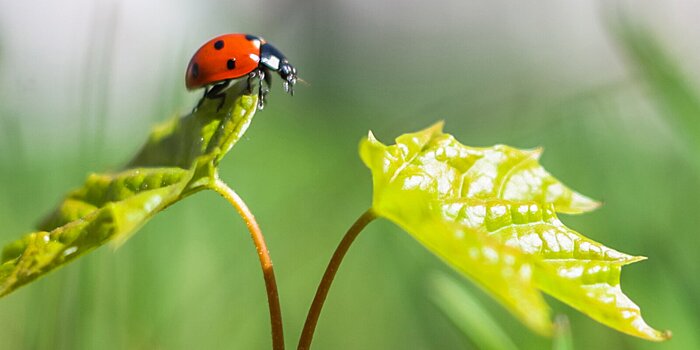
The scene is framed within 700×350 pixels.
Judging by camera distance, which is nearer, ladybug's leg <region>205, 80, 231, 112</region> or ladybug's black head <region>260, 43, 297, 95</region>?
ladybug's leg <region>205, 80, 231, 112</region>

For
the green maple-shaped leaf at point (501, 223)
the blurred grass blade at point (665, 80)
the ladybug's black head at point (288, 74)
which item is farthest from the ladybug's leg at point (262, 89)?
the blurred grass blade at point (665, 80)

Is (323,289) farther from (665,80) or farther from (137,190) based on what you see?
(665,80)

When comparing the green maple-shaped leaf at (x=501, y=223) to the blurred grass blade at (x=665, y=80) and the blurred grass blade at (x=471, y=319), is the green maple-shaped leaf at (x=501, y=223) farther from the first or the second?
the blurred grass blade at (x=665, y=80)

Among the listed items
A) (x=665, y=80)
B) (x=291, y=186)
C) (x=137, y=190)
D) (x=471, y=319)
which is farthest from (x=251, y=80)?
(x=291, y=186)

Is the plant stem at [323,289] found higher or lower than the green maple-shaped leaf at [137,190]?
lower

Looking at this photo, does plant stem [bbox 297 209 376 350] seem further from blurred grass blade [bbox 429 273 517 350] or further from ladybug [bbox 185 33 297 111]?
blurred grass blade [bbox 429 273 517 350]

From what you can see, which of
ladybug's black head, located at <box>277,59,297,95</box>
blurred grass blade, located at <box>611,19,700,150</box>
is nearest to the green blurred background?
blurred grass blade, located at <box>611,19,700,150</box>

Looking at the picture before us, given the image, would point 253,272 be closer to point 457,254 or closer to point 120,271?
point 120,271

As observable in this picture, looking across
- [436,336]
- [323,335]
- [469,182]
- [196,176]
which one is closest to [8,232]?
[323,335]
